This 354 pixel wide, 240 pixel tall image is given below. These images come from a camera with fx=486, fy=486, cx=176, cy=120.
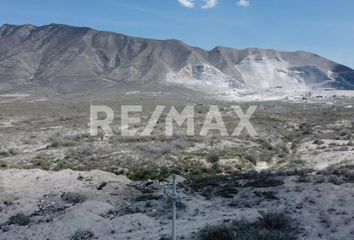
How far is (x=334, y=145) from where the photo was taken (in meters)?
38.6

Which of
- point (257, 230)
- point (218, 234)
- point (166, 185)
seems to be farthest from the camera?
point (166, 185)

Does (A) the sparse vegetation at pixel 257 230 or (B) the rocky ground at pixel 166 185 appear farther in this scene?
(B) the rocky ground at pixel 166 185

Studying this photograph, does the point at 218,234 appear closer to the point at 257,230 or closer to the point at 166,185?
the point at 257,230

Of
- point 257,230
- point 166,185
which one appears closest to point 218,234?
point 257,230

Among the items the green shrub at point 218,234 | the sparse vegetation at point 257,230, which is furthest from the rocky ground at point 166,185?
the green shrub at point 218,234

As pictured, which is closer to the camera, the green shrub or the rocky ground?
the green shrub

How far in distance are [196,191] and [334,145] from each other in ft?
63.5

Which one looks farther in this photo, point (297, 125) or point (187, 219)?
point (297, 125)

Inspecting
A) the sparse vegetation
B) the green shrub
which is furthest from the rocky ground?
the green shrub

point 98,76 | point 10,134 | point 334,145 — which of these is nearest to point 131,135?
point 10,134

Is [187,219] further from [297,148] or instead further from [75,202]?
[297,148]

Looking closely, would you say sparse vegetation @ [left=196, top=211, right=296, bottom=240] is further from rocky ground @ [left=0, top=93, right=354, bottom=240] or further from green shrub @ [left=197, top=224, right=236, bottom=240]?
rocky ground @ [left=0, top=93, right=354, bottom=240]

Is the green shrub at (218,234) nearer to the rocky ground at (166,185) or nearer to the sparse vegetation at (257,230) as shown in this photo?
the sparse vegetation at (257,230)

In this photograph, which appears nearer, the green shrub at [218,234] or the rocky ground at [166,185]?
the green shrub at [218,234]
